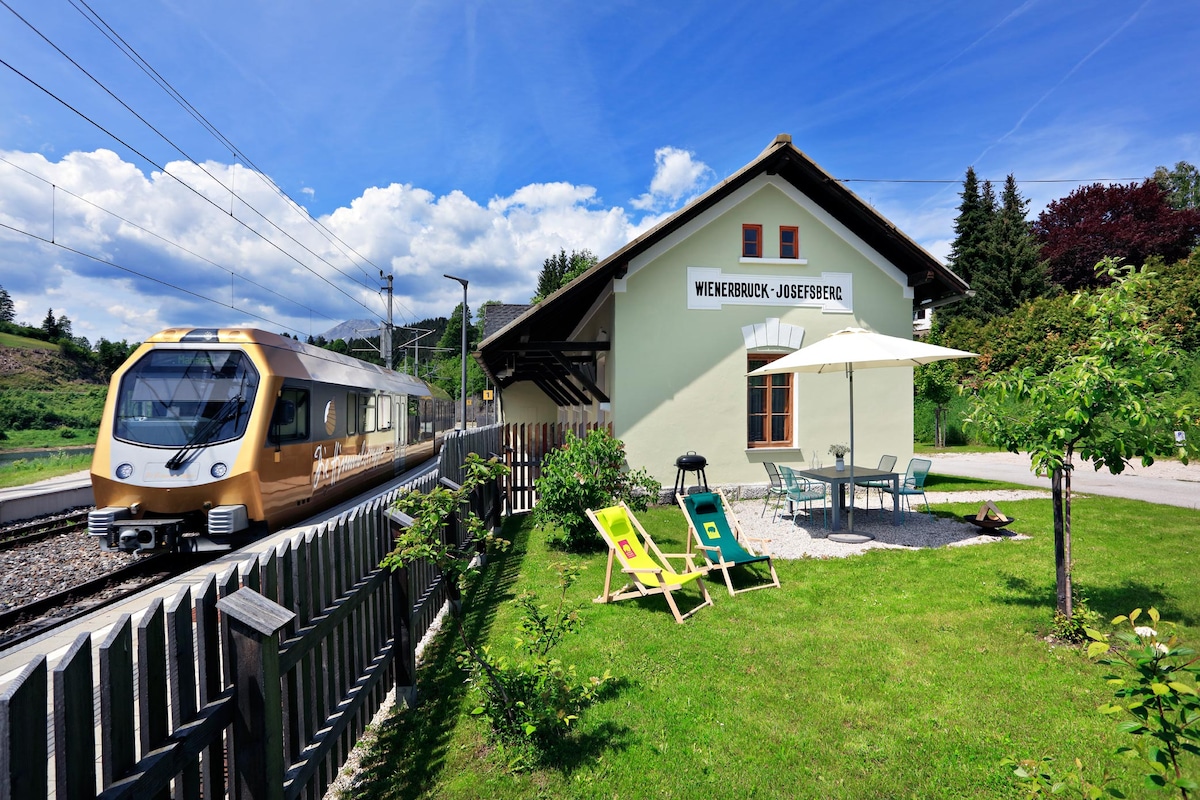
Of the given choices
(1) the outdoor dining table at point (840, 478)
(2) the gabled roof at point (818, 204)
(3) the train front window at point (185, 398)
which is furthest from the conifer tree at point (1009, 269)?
(3) the train front window at point (185, 398)

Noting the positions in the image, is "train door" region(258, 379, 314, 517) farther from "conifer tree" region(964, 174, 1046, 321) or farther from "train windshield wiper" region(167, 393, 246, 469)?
"conifer tree" region(964, 174, 1046, 321)

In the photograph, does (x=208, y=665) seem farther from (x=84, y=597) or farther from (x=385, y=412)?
(x=385, y=412)

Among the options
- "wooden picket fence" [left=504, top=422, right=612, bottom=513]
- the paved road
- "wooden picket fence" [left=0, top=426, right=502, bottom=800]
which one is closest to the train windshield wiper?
"wooden picket fence" [left=504, top=422, right=612, bottom=513]

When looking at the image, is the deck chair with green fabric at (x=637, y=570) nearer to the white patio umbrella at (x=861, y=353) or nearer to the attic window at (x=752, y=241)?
the white patio umbrella at (x=861, y=353)

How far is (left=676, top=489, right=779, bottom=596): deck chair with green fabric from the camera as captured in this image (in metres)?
5.98

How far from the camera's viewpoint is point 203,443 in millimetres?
7871

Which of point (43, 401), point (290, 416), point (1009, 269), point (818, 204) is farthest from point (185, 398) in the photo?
point (1009, 269)

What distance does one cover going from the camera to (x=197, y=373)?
27.0 feet

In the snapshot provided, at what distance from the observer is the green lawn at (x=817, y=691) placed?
294cm

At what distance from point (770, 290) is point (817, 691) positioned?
8865 mm

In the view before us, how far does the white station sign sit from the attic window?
0.49 m

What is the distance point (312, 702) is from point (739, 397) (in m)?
9.56

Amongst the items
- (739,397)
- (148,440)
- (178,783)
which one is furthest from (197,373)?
(739,397)

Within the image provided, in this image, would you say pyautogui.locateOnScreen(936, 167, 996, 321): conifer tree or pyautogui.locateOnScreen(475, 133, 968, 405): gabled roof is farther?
pyautogui.locateOnScreen(936, 167, 996, 321): conifer tree
